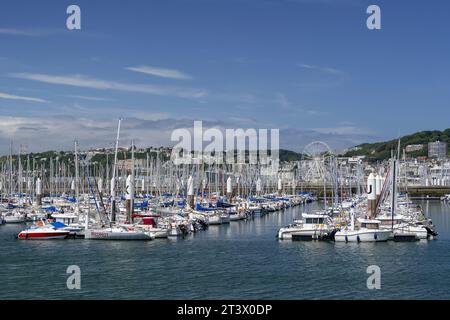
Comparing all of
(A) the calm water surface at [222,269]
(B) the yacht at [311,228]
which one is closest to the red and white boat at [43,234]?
(A) the calm water surface at [222,269]

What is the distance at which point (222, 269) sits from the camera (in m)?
33.3

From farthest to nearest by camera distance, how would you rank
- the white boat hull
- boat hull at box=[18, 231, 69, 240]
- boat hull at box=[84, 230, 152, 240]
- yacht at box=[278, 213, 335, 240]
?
boat hull at box=[18, 231, 69, 240], yacht at box=[278, 213, 335, 240], boat hull at box=[84, 230, 152, 240], the white boat hull

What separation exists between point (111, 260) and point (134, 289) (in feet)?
28.3

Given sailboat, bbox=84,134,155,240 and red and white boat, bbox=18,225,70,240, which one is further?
red and white boat, bbox=18,225,70,240

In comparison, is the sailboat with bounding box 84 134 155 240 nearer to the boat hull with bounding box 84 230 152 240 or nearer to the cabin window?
the boat hull with bounding box 84 230 152 240

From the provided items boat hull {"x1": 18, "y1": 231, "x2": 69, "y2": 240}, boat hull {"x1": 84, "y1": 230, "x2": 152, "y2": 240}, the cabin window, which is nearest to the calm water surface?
boat hull {"x1": 84, "y1": 230, "x2": 152, "y2": 240}

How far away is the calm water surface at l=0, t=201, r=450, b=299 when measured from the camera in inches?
1085

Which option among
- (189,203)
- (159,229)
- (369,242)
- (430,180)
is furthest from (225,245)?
(430,180)

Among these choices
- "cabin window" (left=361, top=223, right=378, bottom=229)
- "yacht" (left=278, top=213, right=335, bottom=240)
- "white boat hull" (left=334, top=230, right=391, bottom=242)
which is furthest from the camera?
"yacht" (left=278, top=213, right=335, bottom=240)

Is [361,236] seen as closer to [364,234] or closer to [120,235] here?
[364,234]

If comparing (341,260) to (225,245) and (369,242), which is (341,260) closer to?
(369,242)

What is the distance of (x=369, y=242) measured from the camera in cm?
4341

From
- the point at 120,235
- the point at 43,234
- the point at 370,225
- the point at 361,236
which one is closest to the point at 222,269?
the point at 361,236
